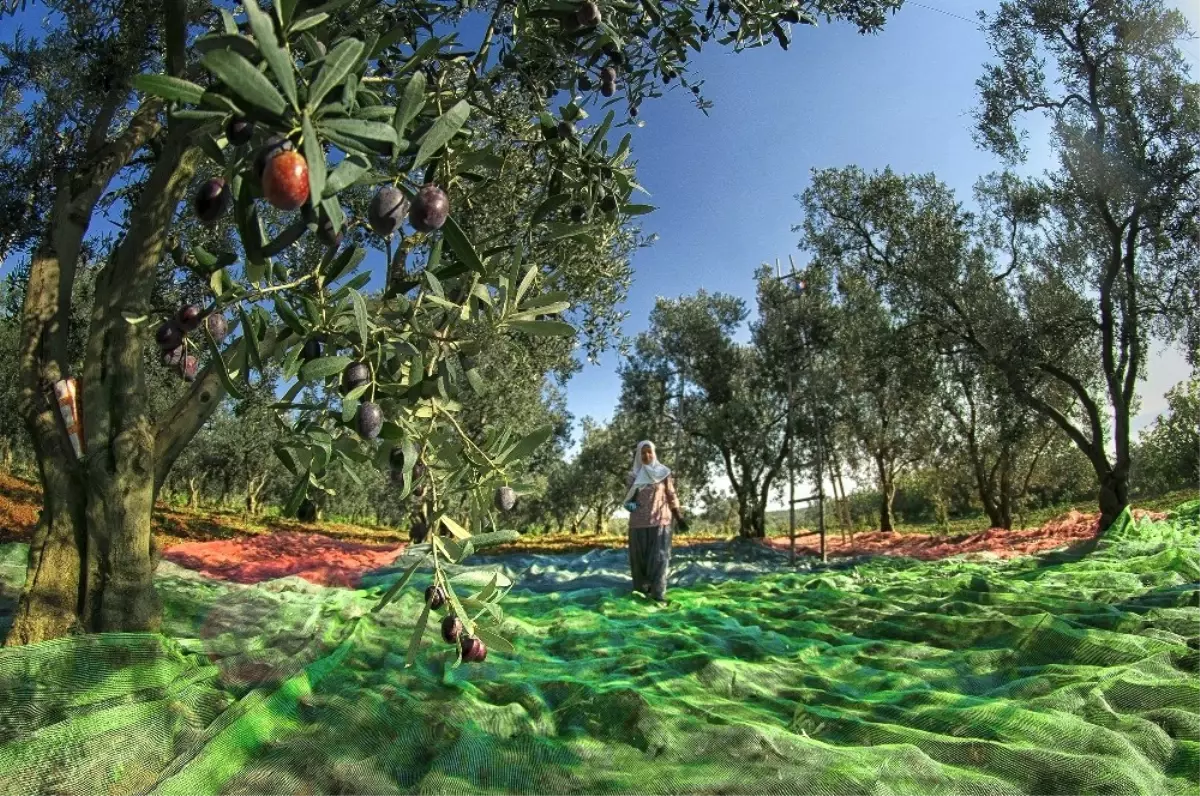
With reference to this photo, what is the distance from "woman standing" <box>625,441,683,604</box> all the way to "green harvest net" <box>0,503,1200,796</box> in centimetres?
270

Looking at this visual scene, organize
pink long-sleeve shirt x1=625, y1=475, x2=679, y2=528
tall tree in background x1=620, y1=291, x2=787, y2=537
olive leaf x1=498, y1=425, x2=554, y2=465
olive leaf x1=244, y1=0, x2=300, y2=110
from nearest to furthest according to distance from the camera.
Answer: olive leaf x1=244, y1=0, x2=300, y2=110
olive leaf x1=498, y1=425, x2=554, y2=465
pink long-sleeve shirt x1=625, y1=475, x2=679, y2=528
tall tree in background x1=620, y1=291, x2=787, y2=537

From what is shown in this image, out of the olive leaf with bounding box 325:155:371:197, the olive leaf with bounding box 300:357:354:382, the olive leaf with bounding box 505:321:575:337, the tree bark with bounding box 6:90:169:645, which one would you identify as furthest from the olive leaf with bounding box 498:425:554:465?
the tree bark with bounding box 6:90:169:645

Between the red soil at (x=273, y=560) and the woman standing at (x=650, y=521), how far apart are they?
3.32 meters

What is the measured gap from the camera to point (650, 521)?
8.05 m

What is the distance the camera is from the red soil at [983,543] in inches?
487

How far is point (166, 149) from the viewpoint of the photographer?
3.55 metres

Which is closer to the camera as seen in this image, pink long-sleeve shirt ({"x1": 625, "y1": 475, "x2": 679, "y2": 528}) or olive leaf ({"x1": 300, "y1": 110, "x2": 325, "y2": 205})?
olive leaf ({"x1": 300, "y1": 110, "x2": 325, "y2": 205})

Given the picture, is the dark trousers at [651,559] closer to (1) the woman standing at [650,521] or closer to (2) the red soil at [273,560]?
(1) the woman standing at [650,521]

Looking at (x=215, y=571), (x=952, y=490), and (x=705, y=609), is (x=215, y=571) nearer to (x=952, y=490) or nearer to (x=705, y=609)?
(x=705, y=609)

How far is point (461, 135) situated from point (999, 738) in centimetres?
290

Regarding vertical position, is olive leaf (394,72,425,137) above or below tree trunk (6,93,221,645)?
above

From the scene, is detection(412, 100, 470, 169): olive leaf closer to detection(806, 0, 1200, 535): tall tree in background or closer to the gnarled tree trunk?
the gnarled tree trunk

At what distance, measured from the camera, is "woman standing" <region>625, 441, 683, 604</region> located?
7926 mm

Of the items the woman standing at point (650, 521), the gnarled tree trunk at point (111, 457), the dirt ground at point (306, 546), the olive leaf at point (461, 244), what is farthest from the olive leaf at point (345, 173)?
the woman standing at point (650, 521)
